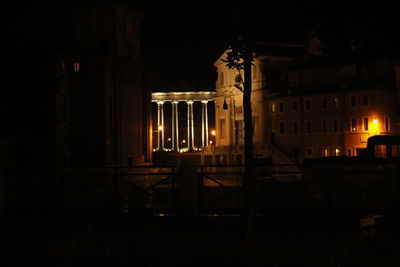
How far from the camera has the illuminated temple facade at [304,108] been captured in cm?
6612

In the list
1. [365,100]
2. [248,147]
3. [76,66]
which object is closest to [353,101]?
[365,100]

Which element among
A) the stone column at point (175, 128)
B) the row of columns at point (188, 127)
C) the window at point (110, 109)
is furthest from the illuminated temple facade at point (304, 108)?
the window at point (110, 109)

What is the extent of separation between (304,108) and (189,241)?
199 ft

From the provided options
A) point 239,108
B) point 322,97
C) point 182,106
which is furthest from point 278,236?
point 182,106

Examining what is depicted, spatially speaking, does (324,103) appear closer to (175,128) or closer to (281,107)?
(281,107)

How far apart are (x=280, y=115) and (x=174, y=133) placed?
30.4m

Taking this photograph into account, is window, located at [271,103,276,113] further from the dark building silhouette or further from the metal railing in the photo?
the metal railing

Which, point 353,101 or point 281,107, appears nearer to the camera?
point 353,101

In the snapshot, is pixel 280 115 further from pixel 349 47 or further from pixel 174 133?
pixel 349 47

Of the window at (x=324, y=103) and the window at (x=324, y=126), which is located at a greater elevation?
the window at (x=324, y=103)

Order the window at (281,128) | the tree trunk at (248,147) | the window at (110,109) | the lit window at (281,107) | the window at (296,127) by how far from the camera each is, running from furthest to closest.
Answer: the lit window at (281,107), the window at (281,128), the window at (296,127), the window at (110,109), the tree trunk at (248,147)

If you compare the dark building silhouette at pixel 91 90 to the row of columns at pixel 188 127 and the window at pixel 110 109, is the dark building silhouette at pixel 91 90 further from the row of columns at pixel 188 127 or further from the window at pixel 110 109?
the row of columns at pixel 188 127

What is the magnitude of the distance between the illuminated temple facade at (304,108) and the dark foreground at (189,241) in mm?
44801

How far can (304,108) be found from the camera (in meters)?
74.1
